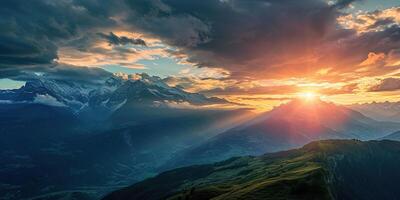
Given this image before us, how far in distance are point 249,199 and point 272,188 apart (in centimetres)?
1577

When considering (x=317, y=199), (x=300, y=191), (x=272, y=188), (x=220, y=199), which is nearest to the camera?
(x=317, y=199)

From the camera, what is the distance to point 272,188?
534 ft

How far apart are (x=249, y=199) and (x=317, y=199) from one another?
27.0m

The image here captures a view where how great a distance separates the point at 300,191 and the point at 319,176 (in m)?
26.8

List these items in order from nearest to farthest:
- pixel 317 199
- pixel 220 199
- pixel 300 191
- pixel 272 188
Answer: pixel 317 199, pixel 300 191, pixel 272 188, pixel 220 199

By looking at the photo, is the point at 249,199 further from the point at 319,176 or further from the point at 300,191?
the point at 319,176

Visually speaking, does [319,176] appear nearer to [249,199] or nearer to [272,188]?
[272,188]

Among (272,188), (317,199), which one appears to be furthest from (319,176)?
(317,199)

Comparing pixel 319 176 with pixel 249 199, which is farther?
pixel 319 176

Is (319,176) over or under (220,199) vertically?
over

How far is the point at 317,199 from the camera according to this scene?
13575cm

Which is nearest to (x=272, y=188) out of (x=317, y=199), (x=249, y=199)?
(x=249, y=199)

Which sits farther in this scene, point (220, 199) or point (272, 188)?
point (220, 199)

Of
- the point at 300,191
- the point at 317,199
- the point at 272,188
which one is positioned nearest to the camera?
the point at 317,199
